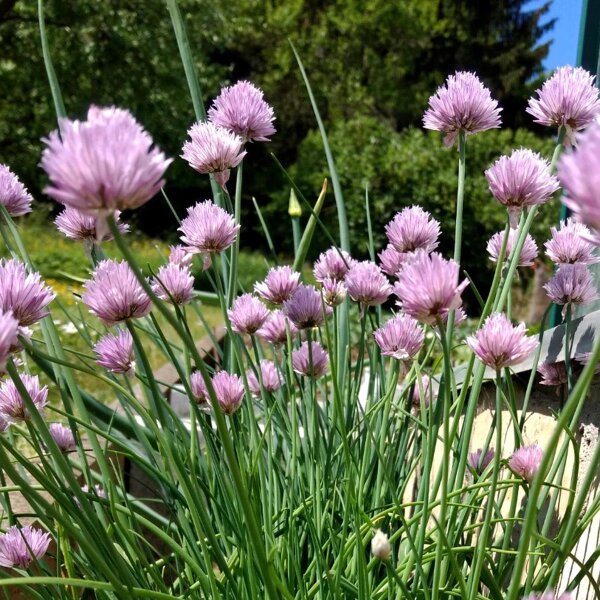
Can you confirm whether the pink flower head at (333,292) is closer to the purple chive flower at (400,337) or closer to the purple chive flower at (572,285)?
the purple chive flower at (400,337)

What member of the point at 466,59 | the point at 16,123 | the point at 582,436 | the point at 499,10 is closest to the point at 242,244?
the point at 16,123

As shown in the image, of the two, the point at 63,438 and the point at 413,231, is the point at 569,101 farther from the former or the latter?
the point at 63,438

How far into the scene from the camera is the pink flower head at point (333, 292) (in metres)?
1.14

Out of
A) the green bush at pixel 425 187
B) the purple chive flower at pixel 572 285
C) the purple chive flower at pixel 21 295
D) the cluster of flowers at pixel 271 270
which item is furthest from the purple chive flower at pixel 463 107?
the green bush at pixel 425 187

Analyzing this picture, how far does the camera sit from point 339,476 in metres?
1.22

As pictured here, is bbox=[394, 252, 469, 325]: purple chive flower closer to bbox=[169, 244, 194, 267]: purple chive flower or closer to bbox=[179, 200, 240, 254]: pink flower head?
bbox=[179, 200, 240, 254]: pink flower head

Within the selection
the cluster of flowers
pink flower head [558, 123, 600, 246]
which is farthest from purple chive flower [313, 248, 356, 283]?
pink flower head [558, 123, 600, 246]

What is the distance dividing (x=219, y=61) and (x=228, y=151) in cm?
1792

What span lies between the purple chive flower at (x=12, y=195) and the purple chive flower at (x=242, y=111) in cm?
30

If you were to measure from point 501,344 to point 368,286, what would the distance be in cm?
35

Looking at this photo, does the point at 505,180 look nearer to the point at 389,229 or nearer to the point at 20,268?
the point at 389,229

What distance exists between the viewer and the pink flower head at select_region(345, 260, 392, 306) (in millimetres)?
1060

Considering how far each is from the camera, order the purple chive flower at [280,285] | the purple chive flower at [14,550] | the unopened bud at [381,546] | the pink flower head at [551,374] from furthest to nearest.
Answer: the pink flower head at [551,374] < the purple chive flower at [280,285] < the purple chive flower at [14,550] < the unopened bud at [381,546]

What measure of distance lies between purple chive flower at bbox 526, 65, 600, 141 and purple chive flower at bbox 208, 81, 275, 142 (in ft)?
1.29
